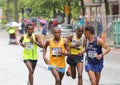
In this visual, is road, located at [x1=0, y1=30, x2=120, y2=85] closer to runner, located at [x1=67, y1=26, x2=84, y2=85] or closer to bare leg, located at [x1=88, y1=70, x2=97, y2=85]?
runner, located at [x1=67, y1=26, x2=84, y2=85]

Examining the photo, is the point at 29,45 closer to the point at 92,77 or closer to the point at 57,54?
the point at 57,54

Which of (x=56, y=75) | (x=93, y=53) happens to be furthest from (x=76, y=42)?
(x=56, y=75)

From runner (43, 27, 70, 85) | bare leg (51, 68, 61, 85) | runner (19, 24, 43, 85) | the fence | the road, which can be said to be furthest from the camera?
the fence

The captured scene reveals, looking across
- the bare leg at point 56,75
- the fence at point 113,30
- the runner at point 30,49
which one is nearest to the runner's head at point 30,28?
the runner at point 30,49

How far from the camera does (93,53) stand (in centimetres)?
1048

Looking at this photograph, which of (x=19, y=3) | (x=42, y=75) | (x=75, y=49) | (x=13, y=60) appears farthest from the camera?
(x=19, y=3)

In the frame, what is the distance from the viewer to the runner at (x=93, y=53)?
10406 millimetres

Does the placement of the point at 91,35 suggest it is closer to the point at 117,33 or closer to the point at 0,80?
the point at 0,80

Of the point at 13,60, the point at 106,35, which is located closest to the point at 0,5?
the point at 106,35

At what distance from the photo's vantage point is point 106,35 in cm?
3584

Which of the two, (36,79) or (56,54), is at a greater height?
(56,54)

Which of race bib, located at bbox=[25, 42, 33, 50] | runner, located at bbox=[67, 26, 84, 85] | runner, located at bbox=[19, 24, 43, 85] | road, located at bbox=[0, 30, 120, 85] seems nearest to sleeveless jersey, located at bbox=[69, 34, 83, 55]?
runner, located at bbox=[67, 26, 84, 85]

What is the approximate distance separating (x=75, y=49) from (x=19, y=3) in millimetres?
79085

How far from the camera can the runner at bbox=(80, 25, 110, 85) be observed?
10406mm
